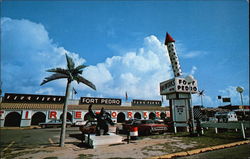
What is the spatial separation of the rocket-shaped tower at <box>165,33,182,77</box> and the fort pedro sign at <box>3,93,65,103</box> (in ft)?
87.2

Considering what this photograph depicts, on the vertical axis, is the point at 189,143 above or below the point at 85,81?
below

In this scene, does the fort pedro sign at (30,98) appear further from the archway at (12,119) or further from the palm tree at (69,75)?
the palm tree at (69,75)

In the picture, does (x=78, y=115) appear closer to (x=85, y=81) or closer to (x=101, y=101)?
(x=101, y=101)

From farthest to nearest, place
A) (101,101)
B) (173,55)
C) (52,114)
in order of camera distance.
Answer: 1. (101,101)
2. (52,114)
3. (173,55)

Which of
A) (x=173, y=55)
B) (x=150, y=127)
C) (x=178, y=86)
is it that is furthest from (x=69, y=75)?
(x=173, y=55)

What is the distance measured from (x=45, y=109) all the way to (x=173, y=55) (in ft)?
84.9

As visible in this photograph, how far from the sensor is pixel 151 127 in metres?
12.7

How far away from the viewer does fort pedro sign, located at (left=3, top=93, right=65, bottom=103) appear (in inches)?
1131

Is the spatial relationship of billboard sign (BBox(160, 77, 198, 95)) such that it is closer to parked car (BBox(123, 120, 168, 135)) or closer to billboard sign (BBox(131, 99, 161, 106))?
parked car (BBox(123, 120, 168, 135))

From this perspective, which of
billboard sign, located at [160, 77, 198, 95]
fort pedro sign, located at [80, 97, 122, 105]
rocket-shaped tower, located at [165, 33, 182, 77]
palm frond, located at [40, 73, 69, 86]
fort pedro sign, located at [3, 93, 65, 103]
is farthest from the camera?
fort pedro sign, located at [80, 97, 122, 105]

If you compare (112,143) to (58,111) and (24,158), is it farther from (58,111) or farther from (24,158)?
Result: (58,111)

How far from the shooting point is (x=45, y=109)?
2802 cm

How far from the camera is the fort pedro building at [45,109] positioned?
87.1ft

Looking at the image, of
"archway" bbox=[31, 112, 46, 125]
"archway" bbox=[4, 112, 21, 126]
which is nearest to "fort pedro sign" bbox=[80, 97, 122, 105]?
"archway" bbox=[31, 112, 46, 125]
